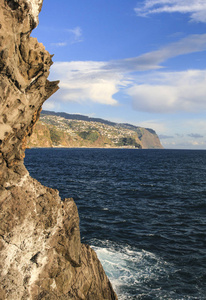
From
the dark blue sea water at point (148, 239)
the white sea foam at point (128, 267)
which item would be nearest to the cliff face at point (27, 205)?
the white sea foam at point (128, 267)

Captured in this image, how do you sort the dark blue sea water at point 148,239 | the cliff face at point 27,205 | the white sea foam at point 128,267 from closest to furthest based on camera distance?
1. the cliff face at point 27,205
2. the dark blue sea water at point 148,239
3. the white sea foam at point 128,267

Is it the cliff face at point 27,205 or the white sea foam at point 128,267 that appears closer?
the cliff face at point 27,205

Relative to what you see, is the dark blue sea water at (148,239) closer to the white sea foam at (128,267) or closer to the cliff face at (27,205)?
the white sea foam at (128,267)

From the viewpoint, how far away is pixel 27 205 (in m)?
11.4

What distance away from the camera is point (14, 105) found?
11.0 m

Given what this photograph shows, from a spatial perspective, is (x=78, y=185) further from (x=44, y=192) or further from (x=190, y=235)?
(x=44, y=192)

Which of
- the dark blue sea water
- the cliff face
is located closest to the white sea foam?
the dark blue sea water

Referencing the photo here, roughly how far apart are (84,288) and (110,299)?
2419 mm

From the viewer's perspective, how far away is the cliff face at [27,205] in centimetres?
1015

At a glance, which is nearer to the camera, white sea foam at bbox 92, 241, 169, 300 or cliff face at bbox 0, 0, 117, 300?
cliff face at bbox 0, 0, 117, 300

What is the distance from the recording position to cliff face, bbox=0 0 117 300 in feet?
33.3

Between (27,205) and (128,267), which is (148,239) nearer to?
(128,267)

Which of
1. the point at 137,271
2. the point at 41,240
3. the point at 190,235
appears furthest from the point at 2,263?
the point at 190,235

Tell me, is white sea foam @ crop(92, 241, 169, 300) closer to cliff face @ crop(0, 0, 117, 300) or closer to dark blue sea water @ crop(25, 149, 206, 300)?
dark blue sea water @ crop(25, 149, 206, 300)
